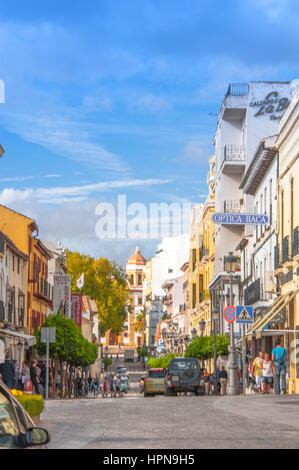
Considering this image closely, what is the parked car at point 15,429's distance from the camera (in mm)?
5906

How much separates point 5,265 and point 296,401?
27.1 meters

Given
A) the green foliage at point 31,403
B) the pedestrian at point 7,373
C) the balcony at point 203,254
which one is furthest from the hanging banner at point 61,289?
the green foliage at point 31,403

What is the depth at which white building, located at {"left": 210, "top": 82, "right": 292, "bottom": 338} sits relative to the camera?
198 ft

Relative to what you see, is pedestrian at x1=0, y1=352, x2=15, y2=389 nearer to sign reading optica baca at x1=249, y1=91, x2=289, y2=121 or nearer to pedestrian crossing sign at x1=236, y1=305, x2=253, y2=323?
pedestrian crossing sign at x1=236, y1=305, x2=253, y2=323

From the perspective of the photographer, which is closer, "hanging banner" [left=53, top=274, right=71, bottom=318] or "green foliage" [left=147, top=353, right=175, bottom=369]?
"hanging banner" [left=53, top=274, right=71, bottom=318]

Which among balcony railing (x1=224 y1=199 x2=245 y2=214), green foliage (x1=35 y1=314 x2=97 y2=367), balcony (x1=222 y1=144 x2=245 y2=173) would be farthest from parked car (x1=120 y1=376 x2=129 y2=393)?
balcony (x1=222 y1=144 x2=245 y2=173)

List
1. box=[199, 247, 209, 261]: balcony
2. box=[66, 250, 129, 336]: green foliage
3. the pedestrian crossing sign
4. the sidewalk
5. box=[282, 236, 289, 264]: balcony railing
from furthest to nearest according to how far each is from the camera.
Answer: box=[66, 250, 129, 336]: green foliage
box=[199, 247, 209, 261]: balcony
box=[282, 236, 289, 264]: balcony railing
the pedestrian crossing sign
the sidewalk

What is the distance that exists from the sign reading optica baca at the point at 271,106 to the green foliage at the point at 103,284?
39.8 meters

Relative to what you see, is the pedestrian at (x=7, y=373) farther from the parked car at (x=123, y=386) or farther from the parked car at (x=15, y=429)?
the parked car at (x=123, y=386)

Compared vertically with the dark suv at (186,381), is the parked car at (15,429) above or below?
above

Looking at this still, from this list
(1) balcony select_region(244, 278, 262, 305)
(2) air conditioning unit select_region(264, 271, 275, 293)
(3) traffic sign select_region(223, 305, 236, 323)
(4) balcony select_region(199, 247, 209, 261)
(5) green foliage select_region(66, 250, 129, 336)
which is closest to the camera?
(3) traffic sign select_region(223, 305, 236, 323)

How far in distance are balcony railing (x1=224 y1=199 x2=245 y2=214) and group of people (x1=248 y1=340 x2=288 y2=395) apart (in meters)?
29.1

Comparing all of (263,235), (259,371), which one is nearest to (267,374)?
(259,371)

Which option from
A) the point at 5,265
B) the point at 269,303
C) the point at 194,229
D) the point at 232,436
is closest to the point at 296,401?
the point at 232,436
